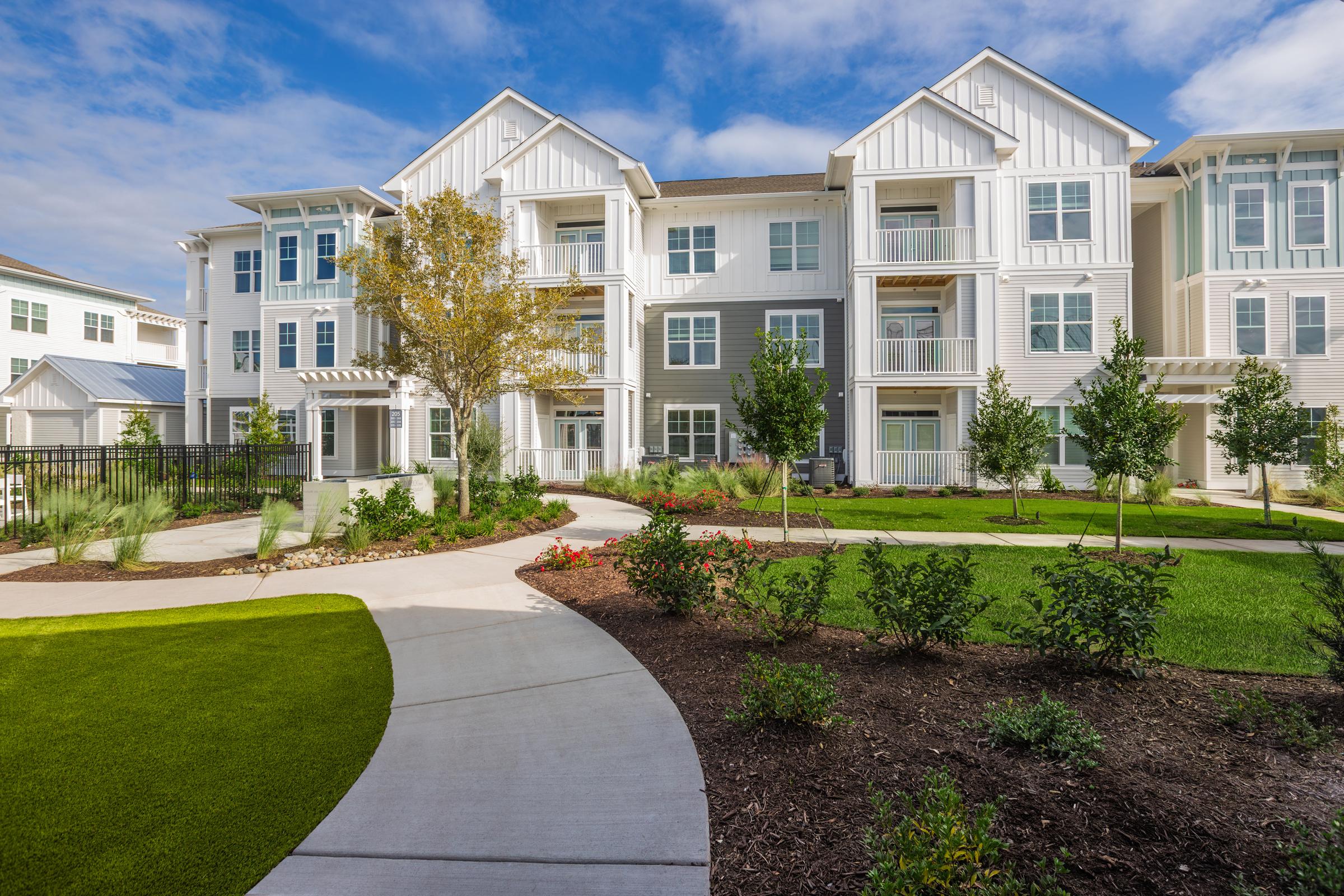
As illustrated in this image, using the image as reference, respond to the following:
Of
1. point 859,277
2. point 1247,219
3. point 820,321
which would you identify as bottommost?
point 820,321

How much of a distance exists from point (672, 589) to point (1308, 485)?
70.0ft

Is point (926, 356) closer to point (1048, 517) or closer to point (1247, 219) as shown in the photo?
point (1048, 517)

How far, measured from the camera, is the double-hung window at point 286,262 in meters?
23.7

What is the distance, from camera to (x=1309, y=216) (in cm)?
1959

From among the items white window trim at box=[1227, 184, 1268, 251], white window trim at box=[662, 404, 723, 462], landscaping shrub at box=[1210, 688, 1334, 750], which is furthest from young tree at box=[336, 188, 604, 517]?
white window trim at box=[1227, 184, 1268, 251]

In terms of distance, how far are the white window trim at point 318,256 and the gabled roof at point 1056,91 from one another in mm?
20978

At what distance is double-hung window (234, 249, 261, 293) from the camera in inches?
978

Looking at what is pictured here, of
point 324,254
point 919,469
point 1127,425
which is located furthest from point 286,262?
point 1127,425

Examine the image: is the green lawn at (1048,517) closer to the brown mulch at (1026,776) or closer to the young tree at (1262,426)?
the young tree at (1262,426)

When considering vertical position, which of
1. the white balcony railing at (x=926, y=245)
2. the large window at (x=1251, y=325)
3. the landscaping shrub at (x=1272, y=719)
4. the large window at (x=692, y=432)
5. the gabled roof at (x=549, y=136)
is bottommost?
the landscaping shrub at (x=1272, y=719)

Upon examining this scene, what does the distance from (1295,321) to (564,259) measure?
22.5 meters

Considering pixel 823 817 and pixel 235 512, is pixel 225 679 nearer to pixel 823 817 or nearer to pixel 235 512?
pixel 823 817

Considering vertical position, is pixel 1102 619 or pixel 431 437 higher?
pixel 431 437

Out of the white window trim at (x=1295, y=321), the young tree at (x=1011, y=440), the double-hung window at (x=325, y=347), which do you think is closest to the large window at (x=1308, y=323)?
the white window trim at (x=1295, y=321)
